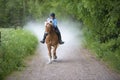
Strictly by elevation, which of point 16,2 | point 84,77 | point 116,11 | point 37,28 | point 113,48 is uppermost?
point 16,2

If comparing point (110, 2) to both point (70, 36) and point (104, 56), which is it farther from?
point (70, 36)

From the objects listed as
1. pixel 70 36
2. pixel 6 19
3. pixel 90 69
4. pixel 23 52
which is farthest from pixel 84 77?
pixel 6 19

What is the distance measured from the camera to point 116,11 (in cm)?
1661

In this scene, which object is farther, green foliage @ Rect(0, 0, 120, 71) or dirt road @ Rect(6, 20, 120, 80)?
green foliage @ Rect(0, 0, 120, 71)

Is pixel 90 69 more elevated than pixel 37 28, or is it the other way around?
pixel 37 28

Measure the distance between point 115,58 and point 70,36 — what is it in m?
22.3

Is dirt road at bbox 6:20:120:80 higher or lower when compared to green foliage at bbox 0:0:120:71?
lower

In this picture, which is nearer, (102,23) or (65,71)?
(65,71)

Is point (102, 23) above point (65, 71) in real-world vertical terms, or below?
above

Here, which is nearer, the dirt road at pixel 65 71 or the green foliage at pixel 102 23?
the dirt road at pixel 65 71

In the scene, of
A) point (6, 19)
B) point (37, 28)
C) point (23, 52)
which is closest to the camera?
point (23, 52)

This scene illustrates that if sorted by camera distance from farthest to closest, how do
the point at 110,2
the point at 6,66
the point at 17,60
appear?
the point at 17,60, the point at 110,2, the point at 6,66

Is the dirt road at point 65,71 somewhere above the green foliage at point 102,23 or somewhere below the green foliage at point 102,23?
below

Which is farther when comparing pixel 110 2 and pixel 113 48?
pixel 113 48
